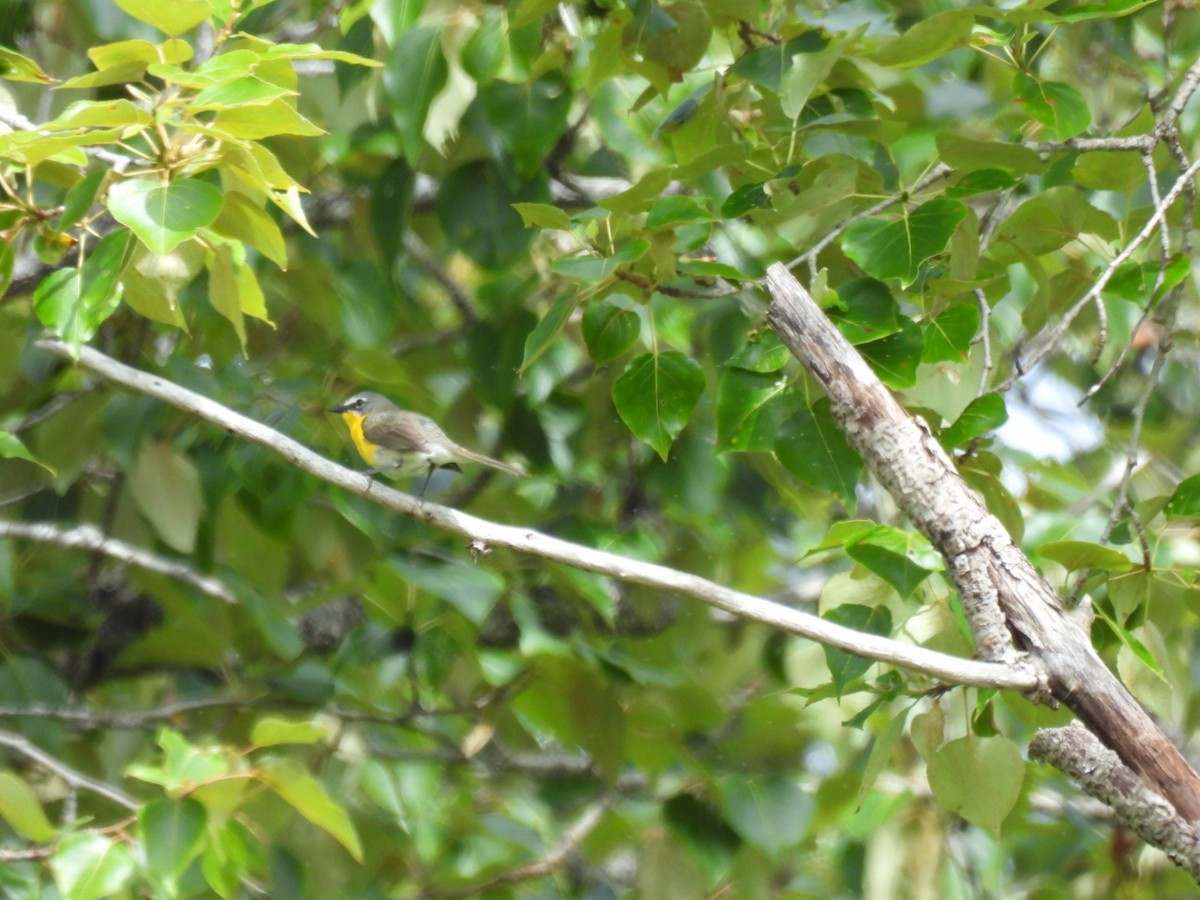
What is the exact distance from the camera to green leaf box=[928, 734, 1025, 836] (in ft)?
6.98

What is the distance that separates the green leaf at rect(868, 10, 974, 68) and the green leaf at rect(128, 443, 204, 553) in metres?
1.86

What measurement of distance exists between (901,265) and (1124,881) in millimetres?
2706

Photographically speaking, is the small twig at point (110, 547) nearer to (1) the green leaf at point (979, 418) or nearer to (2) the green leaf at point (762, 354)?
(2) the green leaf at point (762, 354)

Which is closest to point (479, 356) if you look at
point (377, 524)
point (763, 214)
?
point (377, 524)

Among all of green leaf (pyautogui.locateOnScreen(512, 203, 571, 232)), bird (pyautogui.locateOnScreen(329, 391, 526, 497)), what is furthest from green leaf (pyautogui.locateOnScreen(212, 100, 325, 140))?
bird (pyautogui.locateOnScreen(329, 391, 526, 497))

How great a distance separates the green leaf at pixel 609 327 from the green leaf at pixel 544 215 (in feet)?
0.58

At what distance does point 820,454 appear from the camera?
92.0 inches

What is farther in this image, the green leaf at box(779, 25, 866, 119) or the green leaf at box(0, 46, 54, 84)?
the green leaf at box(779, 25, 866, 119)

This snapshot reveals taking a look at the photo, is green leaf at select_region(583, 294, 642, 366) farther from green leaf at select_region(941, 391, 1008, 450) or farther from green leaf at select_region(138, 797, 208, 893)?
green leaf at select_region(138, 797, 208, 893)

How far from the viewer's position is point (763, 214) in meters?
2.38

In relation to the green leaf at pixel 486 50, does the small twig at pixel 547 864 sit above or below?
below

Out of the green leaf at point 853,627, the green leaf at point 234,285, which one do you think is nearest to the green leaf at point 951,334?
the green leaf at point 853,627

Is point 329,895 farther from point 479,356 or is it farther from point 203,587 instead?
point 479,356

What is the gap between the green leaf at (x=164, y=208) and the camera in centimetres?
194
